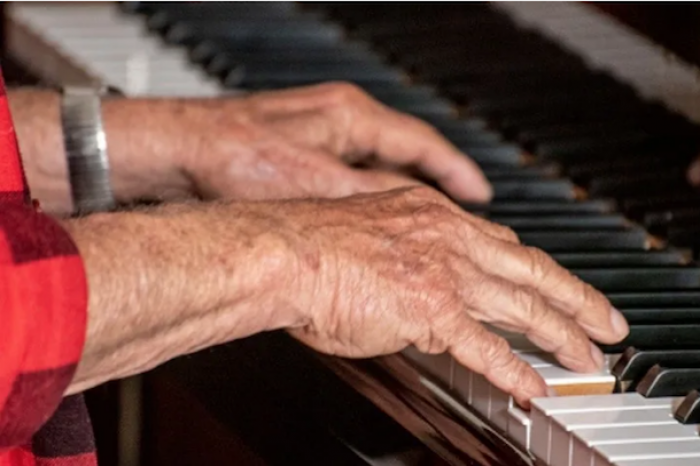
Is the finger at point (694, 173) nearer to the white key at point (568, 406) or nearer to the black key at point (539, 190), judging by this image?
the black key at point (539, 190)

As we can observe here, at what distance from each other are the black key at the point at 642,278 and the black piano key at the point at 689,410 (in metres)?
0.20

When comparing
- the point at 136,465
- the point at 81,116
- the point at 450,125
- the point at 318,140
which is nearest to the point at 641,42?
the point at 450,125

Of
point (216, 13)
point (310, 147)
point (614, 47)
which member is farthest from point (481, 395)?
point (216, 13)

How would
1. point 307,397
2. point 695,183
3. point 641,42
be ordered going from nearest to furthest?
point 307,397 → point 695,183 → point 641,42

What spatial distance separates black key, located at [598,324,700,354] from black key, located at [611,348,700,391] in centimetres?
2

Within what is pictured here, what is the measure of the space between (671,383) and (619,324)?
0.27ft

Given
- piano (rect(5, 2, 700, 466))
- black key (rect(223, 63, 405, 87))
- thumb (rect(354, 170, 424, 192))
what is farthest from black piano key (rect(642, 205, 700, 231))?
black key (rect(223, 63, 405, 87))

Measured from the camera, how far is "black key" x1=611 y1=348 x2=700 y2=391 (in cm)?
107

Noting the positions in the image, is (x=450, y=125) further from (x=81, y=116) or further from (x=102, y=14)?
(x=102, y=14)

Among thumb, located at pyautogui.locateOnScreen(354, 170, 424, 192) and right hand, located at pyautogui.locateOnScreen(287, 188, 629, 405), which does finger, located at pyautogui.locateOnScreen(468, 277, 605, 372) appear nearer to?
right hand, located at pyautogui.locateOnScreen(287, 188, 629, 405)

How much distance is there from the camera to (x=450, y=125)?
5.14 ft

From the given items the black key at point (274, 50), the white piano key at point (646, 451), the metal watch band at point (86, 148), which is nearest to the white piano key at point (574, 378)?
the white piano key at point (646, 451)

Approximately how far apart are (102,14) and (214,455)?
2.37 feet

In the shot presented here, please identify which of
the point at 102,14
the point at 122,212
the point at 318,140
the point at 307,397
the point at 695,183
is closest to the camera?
the point at 122,212
